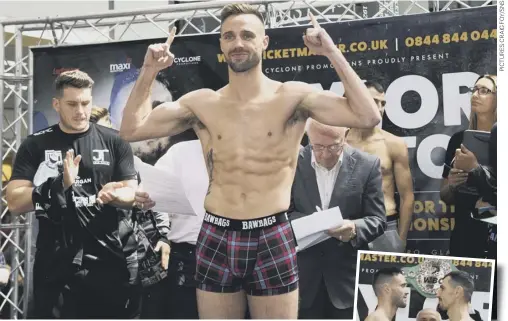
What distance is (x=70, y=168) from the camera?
501 centimetres

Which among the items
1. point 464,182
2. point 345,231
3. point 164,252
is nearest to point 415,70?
point 464,182

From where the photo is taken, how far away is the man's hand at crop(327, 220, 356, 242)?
470cm

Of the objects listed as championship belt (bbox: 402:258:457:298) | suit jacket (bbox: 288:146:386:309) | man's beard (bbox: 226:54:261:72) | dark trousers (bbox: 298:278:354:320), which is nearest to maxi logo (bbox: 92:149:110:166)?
man's beard (bbox: 226:54:261:72)

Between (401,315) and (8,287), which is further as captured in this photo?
(8,287)

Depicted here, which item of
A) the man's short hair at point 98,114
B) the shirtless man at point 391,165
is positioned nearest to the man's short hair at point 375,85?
the shirtless man at point 391,165

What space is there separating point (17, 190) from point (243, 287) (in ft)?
6.13

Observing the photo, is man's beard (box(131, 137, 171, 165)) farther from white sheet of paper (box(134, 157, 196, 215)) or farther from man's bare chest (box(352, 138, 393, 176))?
man's bare chest (box(352, 138, 393, 176))

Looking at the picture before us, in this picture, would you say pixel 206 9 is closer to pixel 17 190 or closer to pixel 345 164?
pixel 345 164

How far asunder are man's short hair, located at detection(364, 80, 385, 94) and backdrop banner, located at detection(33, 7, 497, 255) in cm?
3

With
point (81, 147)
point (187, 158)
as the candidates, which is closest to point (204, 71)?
point (187, 158)

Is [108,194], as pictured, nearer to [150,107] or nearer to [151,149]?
[151,149]

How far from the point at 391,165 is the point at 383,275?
1.08 meters

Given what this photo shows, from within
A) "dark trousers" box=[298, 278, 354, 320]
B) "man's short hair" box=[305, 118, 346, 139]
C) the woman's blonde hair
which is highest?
the woman's blonde hair

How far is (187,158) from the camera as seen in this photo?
488 cm
